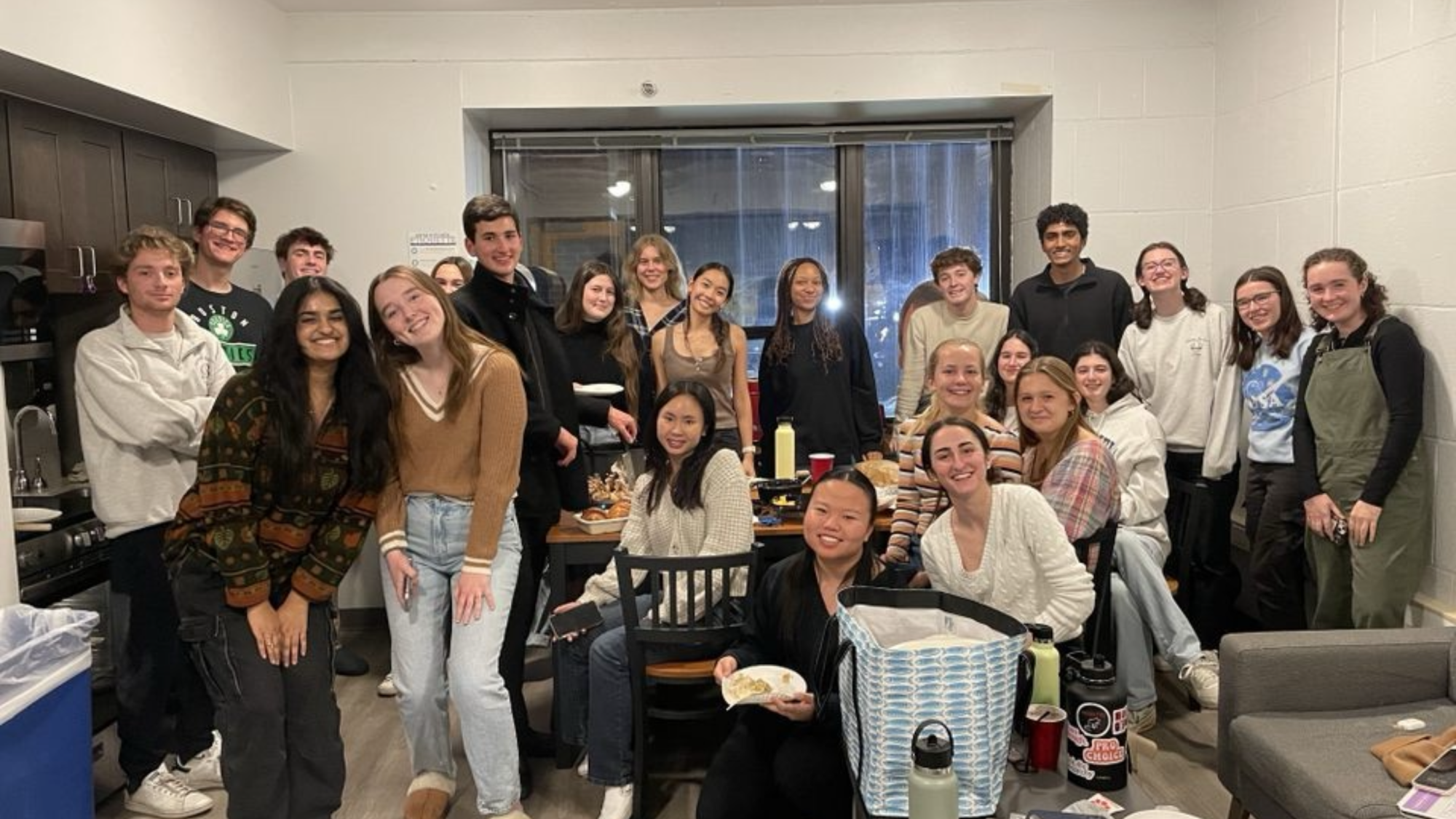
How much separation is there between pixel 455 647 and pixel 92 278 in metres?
1.97

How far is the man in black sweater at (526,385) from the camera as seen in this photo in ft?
8.93

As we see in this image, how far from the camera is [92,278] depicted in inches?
132

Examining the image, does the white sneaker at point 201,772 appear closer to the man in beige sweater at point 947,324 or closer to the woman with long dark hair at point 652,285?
the woman with long dark hair at point 652,285

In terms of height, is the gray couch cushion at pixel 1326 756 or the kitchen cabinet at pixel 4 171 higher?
the kitchen cabinet at pixel 4 171

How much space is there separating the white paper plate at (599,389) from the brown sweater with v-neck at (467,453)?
43.9 inches

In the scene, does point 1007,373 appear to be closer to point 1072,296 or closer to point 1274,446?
point 1072,296

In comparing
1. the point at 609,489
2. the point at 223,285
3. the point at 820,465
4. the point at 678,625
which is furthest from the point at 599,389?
the point at 223,285

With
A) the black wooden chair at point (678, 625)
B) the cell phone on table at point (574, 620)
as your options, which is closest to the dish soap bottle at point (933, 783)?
the black wooden chair at point (678, 625)

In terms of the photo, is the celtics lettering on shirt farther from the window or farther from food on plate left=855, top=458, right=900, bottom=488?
food on plate left=855, top=458, right=900, bottom=488

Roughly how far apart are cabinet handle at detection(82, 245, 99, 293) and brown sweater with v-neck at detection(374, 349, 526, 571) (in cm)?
163

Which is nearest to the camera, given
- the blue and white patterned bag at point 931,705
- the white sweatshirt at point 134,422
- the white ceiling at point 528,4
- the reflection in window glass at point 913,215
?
the blue and white patterned bag at point 931,705

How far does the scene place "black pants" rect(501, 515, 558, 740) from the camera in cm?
277

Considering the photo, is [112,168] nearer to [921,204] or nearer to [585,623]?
[585,623]

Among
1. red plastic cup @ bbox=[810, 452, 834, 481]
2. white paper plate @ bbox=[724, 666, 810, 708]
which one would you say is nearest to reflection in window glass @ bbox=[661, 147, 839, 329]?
red plastic cup @ bbox=[810, 452, 834, 481]
